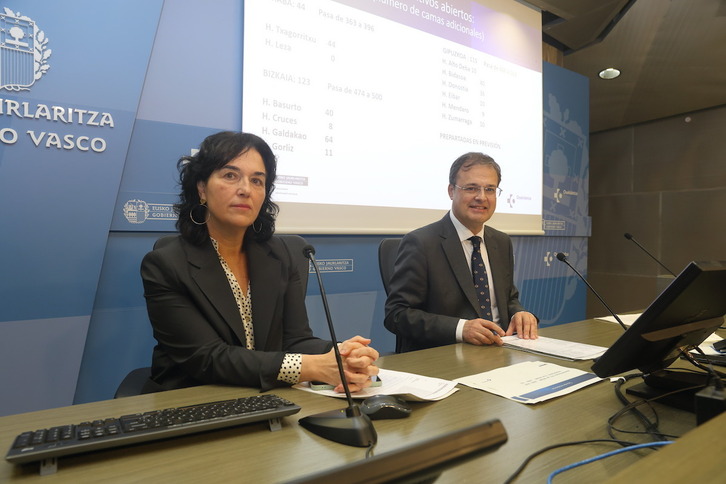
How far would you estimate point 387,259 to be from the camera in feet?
7.01

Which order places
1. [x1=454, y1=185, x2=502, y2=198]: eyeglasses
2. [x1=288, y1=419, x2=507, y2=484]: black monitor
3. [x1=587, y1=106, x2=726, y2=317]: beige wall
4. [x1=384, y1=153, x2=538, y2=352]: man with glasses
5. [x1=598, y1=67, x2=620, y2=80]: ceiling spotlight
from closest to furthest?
[x1=288, y1=419, x2=507, y2=484]: black monitor → [x1=384, y1=153, x2=538, y2=352]: man with glasses → [x1=454, y1=185, x2=502, y2=198]: eyeglasses → [x1=598, y1=67, x2=620, y2=80]: ceiling spotlight → [x1=587, y1=106, x2=726, y2=317]: beige wall

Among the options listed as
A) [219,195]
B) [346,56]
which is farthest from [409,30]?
[219,195]

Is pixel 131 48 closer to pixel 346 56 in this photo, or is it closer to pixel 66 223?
pixel 66 223

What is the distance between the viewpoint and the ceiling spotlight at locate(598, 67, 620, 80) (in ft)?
15.9

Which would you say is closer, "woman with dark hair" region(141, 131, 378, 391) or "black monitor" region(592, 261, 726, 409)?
"black monitor" region(592, 261, 726, 409)

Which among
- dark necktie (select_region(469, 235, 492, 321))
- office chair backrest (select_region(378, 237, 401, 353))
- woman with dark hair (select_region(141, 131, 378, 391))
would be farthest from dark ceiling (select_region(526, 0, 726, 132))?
woman with dark hair (select_region(141, 131, 378, 391))

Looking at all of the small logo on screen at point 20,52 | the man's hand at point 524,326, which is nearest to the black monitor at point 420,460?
the man's hand at point 524,326

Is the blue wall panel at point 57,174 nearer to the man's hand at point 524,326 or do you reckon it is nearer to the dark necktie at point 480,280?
the dark necktie at point 480,280

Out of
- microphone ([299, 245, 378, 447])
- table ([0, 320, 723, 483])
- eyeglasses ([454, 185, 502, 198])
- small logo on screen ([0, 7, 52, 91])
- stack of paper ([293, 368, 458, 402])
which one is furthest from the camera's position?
eyeglasses ([454, 185, 502, 198])

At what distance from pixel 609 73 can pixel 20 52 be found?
200 inches

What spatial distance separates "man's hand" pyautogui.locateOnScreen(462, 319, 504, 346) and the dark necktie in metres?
0.42

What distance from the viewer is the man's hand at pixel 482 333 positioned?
62.5 inches

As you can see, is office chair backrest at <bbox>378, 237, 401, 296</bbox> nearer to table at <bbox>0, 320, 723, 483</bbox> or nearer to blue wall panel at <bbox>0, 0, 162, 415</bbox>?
table at <bbox>0, 320, 723, 483</bbox>

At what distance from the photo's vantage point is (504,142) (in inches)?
143
